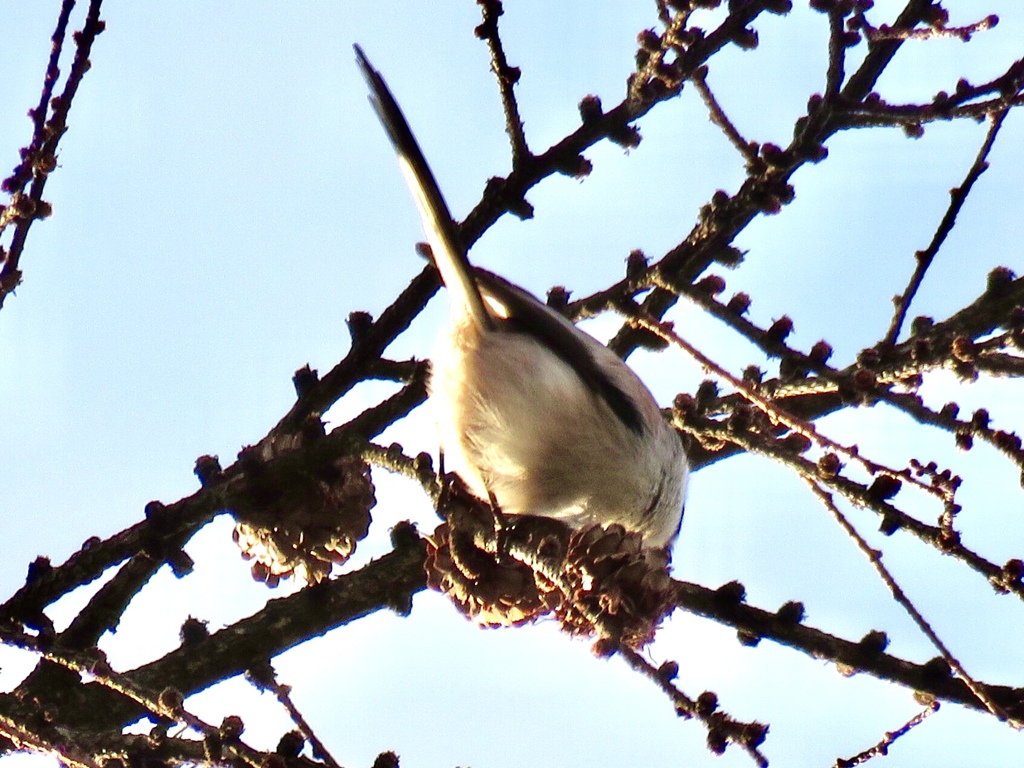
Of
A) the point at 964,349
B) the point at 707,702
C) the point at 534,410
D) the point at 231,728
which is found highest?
the point at 534,410

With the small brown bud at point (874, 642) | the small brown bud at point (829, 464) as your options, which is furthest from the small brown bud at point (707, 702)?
the small brown bud at point (874, 642)

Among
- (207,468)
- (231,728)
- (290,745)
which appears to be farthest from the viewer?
(207,468)

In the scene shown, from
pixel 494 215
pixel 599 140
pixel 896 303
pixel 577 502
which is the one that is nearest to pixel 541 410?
pixel 577 502

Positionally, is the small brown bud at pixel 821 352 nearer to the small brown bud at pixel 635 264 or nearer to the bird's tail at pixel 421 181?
the small brown bud at pixel 635 264

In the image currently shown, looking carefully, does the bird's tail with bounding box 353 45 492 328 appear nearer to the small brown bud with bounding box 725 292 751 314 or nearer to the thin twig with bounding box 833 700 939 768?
the small brown bud with bounding box 725 292 751 314

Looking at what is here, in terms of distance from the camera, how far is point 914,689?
257 centimetres

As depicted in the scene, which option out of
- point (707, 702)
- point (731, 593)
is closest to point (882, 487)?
point (707, 702)

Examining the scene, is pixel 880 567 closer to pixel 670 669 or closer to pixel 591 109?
pixel 670 669

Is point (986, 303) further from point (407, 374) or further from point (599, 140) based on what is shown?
point (407, 374)

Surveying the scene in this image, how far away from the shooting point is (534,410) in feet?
9.91

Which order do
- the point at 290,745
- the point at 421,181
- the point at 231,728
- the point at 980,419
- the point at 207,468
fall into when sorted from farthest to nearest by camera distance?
the point at 421,181 → the point at 207,468 → the point at 980,419 → the point at 290,745 → the point at 231,728

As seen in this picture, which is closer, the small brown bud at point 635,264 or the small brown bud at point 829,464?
the small brown bud at point 829,464

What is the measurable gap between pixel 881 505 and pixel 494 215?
54.4 inches

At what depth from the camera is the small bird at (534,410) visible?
297 cm
